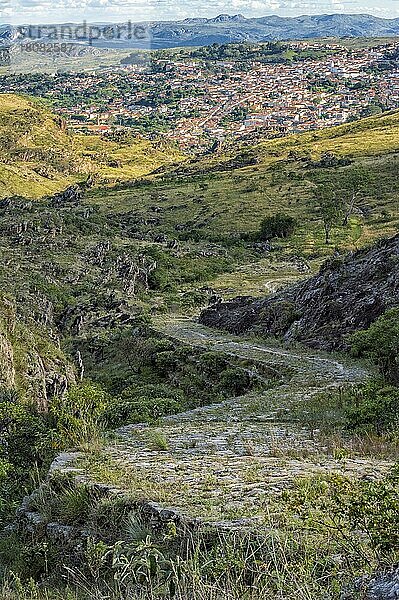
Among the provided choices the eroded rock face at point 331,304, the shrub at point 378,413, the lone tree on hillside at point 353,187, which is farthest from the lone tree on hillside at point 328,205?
the shrub at point 378,413

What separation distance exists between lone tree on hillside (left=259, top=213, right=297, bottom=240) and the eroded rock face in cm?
3569

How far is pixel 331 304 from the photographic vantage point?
25.2 metres

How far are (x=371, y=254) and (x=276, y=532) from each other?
2467 centimetres

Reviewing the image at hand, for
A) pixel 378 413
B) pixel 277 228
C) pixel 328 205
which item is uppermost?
pixel 378 413

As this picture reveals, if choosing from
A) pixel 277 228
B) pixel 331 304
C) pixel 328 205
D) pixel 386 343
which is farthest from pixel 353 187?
pixel 386 343

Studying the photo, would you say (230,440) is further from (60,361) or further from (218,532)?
(60,361)

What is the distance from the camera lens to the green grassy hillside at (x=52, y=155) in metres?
124

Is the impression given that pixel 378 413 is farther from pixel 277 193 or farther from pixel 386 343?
pixel 277 193

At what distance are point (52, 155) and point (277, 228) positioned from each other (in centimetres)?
9448

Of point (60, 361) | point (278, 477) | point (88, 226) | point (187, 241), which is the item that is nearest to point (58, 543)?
point (278, 477)

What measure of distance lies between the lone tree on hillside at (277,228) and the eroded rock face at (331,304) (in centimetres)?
3569

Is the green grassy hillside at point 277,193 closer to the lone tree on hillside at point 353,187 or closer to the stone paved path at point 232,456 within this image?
the lone tree on hillside at point 353,187

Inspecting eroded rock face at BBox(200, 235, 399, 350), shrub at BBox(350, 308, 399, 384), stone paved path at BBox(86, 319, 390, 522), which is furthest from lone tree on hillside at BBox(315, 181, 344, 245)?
stone paved path at BBox(86, 319, 390, 522)

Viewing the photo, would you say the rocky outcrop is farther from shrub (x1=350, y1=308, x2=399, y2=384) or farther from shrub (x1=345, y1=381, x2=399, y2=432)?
shrub (x1=350, y1=308, x2=399, y2=384)
